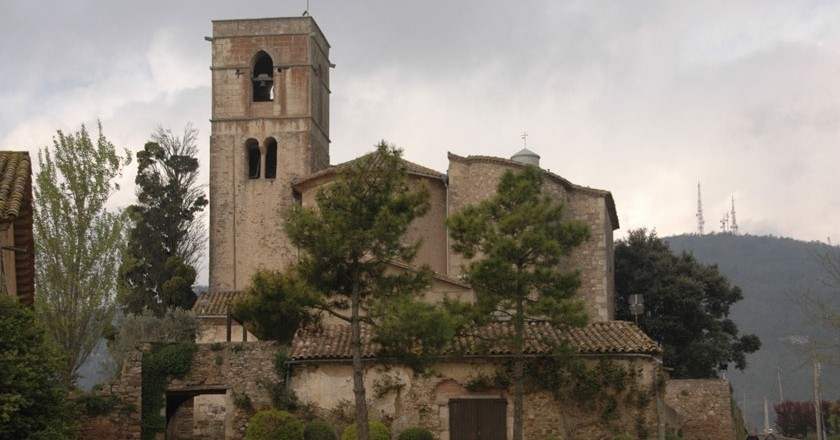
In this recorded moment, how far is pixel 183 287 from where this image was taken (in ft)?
133

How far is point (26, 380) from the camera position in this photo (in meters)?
16.8

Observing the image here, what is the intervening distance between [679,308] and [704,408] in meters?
9.27

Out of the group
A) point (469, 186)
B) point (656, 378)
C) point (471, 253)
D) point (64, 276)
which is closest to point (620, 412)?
point (656, 378)

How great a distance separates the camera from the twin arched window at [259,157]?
44.8m

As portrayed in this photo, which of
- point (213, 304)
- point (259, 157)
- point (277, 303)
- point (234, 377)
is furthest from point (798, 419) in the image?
point (277, 303)

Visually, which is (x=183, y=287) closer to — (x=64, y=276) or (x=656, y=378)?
(x=64, y=276)

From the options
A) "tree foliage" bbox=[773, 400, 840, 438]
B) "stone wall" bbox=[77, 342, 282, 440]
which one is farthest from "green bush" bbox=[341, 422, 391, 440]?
"tree foliage" bbox=[773, 400, 840, 438]

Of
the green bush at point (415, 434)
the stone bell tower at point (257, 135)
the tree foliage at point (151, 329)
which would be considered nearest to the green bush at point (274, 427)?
the green bush at point (415, 434)

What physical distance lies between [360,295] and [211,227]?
20794mm

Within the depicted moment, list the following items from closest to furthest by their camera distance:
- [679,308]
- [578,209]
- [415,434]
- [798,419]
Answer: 1. [415,434]
2. [578,209]
3. [679,308]
4. [798,419]

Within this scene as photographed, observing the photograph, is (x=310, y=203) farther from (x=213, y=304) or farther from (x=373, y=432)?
(x=373, y=432)

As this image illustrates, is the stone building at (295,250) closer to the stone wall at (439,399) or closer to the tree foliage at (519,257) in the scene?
the stone wall at (439,399)

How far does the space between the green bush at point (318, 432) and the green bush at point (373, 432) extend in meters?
0.32

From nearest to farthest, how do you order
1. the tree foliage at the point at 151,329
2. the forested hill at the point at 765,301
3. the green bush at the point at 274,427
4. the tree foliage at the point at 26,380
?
the tree foliage at the point at 26,380, the green bush at the point at 274,427, the tree foliage at the point at 151,329, the forested hill at the point at 765,301
